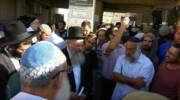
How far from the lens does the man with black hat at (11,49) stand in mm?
4121

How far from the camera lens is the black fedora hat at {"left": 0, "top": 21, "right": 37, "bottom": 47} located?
15.2ft

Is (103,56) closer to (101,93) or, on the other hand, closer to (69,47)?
(101,93)

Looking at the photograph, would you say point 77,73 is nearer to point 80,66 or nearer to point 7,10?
point 80,66

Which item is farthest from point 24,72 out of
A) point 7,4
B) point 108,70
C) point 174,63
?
point 7,4

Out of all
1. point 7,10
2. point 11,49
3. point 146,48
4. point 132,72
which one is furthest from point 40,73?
point 7,10

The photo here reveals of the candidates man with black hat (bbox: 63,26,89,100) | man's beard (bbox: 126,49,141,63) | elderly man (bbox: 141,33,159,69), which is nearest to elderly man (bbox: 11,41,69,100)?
man with black hat (bbox: 63,26,89,100)

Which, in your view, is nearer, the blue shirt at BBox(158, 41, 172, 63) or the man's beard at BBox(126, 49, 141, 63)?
the man's beard at BBox(126, 49, 141, 63)

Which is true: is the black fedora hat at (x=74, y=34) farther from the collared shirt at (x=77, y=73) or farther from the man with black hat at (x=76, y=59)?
the collared shirt at (x=77, y=73)

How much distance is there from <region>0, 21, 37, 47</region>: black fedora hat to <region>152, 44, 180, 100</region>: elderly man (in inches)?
77.6

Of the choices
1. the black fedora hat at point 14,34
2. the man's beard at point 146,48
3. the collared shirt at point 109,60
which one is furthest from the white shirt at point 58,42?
the man's beard at point 146,48

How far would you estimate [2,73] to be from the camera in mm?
4137

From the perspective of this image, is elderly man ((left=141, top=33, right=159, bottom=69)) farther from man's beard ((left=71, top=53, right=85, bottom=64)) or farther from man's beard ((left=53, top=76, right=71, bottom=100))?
man's beard ((left=53, top=76, right=71, bottom=100))

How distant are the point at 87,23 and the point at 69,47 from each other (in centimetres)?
238

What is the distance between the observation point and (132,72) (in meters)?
6.06
